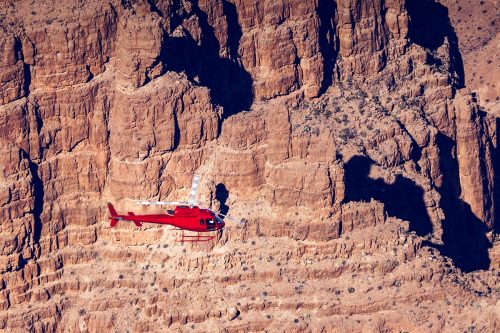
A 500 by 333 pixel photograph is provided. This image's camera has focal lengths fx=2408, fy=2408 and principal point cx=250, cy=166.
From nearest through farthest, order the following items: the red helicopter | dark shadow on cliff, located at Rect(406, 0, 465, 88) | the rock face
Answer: the red helicopter → the rock face → dark shadow on cliff, located at Rect(406, 0, 465, 88)

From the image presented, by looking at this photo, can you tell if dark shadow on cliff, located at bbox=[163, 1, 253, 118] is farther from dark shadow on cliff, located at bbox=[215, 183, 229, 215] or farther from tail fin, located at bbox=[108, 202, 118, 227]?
tail fin, located at bbox=[108, 202, 118, 227]

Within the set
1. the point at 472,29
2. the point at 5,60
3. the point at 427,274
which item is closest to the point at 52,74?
the point at 5,60

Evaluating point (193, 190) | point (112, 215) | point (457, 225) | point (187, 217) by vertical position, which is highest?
point (193, 190)

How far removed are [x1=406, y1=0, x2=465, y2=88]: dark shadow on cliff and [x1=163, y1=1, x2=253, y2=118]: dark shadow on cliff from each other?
1325 centimetres

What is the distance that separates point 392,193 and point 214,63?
12505mm

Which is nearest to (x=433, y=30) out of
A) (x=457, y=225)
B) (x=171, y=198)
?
(x=457, y=225)

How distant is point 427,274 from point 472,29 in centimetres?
3907

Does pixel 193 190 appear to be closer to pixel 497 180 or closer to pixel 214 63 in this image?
pixel 214 63

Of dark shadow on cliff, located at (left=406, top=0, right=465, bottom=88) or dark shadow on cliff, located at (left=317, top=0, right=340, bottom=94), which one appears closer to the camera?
dark shadow on cliff, located at (left=317, top=0, right=340, bottom=94)

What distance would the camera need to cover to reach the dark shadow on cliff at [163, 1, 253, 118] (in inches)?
5241

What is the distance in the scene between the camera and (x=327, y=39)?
140875mm

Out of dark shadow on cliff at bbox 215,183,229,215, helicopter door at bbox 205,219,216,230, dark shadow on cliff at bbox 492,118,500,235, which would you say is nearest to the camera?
helicopter door at bbox 205,219,216,230

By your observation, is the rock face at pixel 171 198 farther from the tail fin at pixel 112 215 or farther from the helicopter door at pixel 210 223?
the helicopter door at pixel 210 223

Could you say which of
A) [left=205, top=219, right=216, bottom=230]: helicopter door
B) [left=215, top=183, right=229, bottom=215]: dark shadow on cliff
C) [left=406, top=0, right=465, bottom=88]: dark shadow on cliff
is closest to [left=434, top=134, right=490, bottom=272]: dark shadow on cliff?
[left=406, top=0, right=465, bottom=88]: dark shadow on cliff
